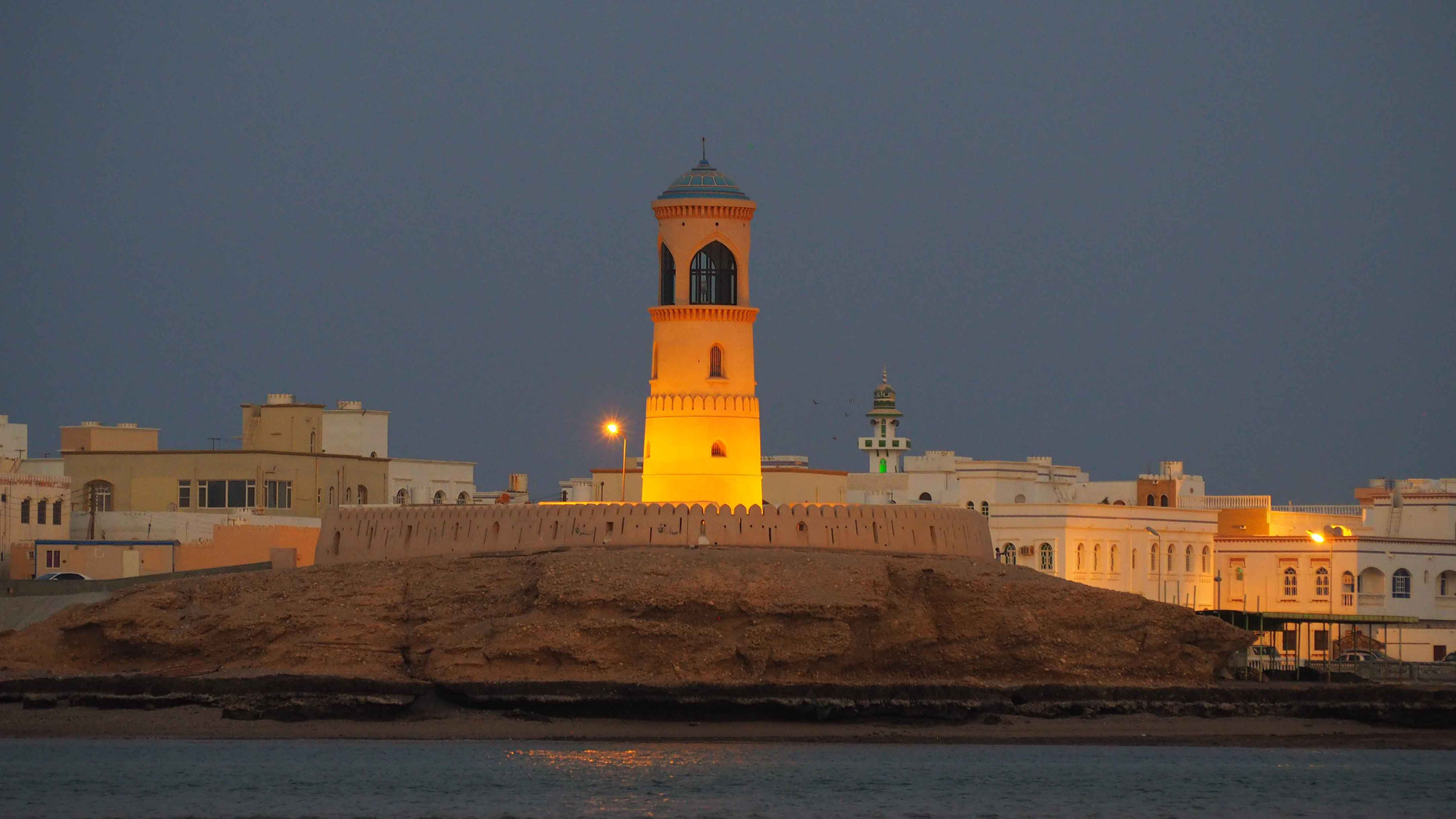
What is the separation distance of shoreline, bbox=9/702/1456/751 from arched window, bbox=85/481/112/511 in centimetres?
2550

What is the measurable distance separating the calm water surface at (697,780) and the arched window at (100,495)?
1083 inches

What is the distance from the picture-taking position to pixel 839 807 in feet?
195

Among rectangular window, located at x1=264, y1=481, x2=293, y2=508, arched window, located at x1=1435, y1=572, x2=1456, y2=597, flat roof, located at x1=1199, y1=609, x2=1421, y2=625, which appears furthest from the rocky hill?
arched window, located at x1=1435, y1=572, x2=1456, y2=597

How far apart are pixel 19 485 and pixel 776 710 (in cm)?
3077

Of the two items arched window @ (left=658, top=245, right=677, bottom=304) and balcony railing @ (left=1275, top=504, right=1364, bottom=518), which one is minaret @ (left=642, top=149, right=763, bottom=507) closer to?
arched window @ (left=658, top=245, right=677, bottom=304)

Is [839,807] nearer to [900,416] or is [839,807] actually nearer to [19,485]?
[19,485]

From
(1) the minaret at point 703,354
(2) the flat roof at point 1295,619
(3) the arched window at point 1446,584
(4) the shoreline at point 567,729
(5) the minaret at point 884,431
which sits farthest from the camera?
(5) the minaret at point 884,431

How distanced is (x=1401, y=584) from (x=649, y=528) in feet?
129

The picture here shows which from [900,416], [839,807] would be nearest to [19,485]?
[839,807]

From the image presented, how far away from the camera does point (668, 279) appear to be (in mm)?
76312

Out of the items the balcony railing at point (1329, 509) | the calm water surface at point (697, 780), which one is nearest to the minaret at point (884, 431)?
the balcony railing at point (1329, 509)

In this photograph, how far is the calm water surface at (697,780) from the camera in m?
59.2

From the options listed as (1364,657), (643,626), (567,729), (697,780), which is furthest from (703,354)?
(1364,657)

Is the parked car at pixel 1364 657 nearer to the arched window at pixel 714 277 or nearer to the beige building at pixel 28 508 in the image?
the arched window at pixel 714 277
